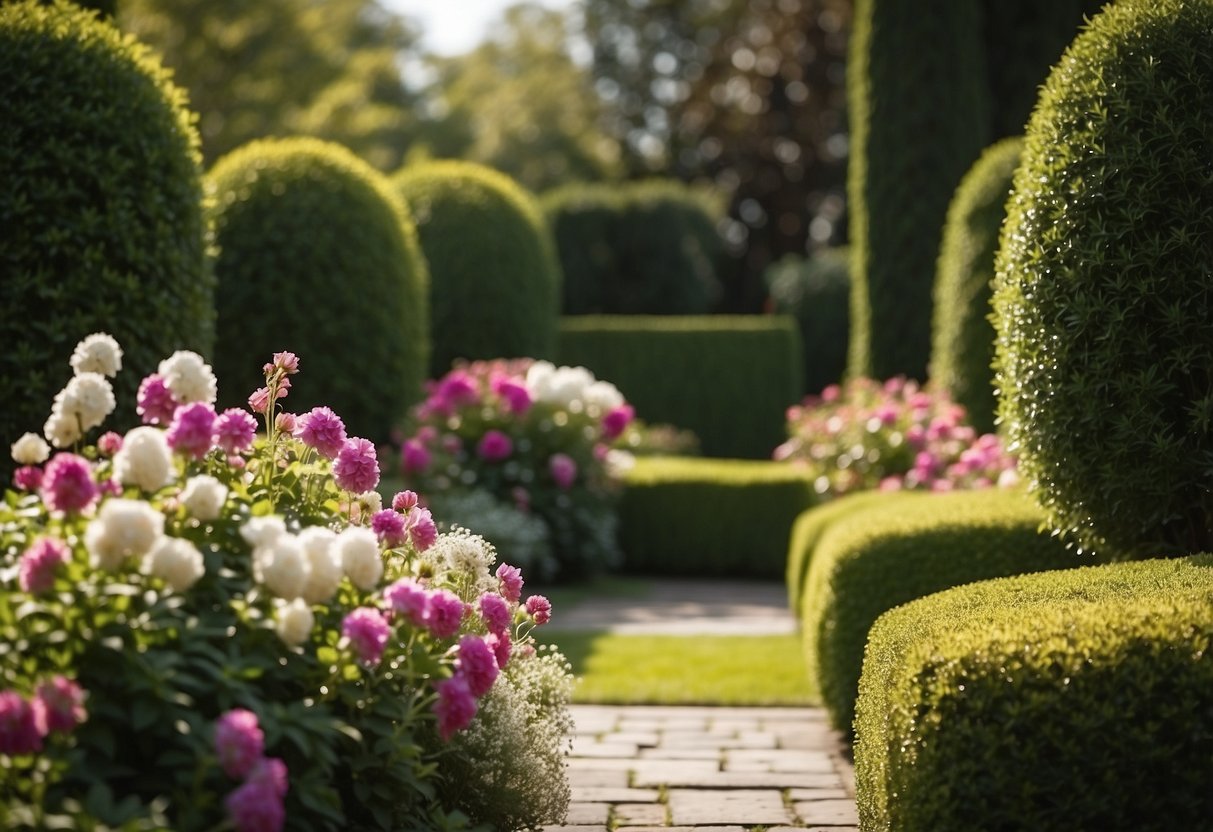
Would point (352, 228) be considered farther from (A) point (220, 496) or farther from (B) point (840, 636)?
(A) point (220, 496)

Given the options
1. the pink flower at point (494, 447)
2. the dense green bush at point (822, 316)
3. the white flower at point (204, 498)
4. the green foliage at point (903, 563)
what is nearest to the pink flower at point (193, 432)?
the white flower at point (204, 498)

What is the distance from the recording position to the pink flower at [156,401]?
3299 millimetres

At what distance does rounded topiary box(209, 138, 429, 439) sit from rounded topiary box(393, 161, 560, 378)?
3638 mm

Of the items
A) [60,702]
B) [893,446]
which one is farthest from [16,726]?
[893,446]

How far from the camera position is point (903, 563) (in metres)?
5.27

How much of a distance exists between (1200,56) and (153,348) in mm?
4032

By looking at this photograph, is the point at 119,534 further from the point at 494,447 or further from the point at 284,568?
the point at 494,447

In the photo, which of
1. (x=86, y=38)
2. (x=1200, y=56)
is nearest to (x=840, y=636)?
(x=1200, y=56)

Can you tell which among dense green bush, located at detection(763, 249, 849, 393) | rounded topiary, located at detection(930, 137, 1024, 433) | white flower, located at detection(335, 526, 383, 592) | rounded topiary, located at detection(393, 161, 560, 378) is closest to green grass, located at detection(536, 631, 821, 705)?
rounded topiary, located at detection(930, 137, 1024, 433)

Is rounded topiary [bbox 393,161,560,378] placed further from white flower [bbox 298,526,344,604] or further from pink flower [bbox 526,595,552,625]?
white flower [bbox 298,526,344,604]

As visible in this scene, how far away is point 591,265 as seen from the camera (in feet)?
74.1

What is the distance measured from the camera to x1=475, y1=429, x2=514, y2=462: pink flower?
10.7 meters

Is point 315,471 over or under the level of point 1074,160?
under

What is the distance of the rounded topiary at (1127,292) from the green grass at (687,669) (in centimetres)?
238
